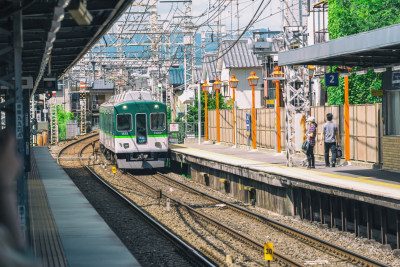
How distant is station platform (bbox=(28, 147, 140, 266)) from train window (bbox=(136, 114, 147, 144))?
8882 millimetres

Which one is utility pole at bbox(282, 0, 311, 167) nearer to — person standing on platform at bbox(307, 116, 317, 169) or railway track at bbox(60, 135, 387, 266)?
person standing on platform at bbox(307, 116, 317, 169)

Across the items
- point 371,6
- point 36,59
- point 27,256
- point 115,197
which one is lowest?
point 115,197

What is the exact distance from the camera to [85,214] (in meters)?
12.8

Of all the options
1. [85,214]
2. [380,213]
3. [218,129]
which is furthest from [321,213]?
[218,129]

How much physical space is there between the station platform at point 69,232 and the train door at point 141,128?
888 cm

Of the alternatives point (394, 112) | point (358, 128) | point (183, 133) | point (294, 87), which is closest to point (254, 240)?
point (394, 112)

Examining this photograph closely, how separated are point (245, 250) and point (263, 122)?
14279mm

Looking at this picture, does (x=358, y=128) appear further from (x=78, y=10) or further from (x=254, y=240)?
(x=78, y=10)

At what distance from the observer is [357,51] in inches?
533

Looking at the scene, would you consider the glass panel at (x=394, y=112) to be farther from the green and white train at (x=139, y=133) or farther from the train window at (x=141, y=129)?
the train window at (x=141, y=129)

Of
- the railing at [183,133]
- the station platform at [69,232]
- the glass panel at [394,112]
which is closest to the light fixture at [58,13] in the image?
the station platform at [69,232]

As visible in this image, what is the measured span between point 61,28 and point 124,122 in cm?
1522

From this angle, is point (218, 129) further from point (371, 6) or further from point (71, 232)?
point (71, 232)

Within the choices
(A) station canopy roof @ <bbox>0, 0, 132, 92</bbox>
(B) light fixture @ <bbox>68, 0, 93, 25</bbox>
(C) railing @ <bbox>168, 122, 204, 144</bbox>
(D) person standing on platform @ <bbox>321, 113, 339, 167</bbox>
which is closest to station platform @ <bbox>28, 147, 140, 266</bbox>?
(A) station canopy roof @ <bbox>0, 0, 132, 92</bbox>
